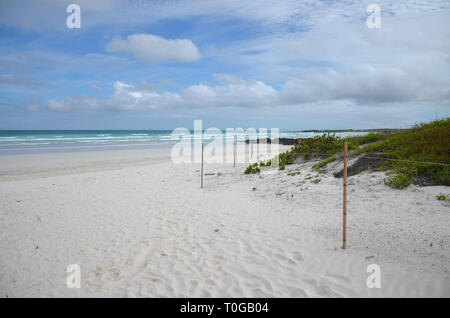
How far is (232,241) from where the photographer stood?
5.50 meters

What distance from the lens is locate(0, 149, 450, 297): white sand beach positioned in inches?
157

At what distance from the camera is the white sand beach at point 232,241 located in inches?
157

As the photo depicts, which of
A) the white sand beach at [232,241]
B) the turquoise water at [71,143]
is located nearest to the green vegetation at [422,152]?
the white sand beach at [232,241]

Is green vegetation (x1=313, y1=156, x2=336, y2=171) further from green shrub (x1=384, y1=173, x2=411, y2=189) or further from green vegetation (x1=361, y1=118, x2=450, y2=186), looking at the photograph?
green shrub (x1=384, y1=173, x2=411, y2=189)

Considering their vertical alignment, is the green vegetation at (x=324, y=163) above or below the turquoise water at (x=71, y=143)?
below

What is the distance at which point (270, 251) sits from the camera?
4992 millimetres

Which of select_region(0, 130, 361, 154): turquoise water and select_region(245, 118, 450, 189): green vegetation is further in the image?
select_region(0, 130, 361, 154): turquoise water

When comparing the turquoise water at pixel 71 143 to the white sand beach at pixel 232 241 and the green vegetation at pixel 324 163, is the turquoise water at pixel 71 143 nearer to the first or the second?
the white sand beach at pixel 232 241

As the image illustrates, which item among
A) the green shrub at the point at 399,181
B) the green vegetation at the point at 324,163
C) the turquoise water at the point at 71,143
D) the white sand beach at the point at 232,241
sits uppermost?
the turquoise water at the point at 71,143

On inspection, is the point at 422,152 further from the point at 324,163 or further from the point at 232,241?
the point at 232,241

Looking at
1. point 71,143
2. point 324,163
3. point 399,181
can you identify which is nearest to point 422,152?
point 399,181

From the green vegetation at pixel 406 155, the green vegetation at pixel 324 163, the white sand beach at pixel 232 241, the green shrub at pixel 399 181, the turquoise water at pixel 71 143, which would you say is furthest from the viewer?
the turquoise water at pixel 71 143

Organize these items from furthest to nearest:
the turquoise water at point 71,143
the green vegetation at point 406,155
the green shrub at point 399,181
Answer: the turquoise water at point 71,143 → the green vegetation at point 406,155 → the green shrub at point 399,181

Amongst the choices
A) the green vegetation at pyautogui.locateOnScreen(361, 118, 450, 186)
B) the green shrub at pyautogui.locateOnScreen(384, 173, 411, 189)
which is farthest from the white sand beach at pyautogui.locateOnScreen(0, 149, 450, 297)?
the green vegetation at pyautogui.locateOnScreen(361, 118, 450, 186)
